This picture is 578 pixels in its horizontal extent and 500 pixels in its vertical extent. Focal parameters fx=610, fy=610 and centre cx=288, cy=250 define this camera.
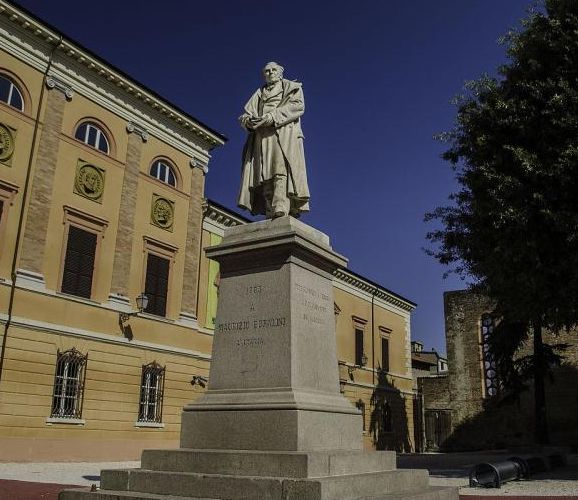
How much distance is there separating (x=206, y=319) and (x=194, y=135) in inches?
293

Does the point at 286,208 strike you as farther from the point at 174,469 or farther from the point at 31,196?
the point at 31,196

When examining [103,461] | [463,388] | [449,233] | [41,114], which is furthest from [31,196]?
[463,388]

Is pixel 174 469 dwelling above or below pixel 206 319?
below

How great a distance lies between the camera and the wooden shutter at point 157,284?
71.2ft

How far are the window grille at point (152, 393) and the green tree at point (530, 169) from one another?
470 inches

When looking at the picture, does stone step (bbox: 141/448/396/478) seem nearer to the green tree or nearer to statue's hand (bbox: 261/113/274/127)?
statue's hand (bbox: 261/113/274/127)

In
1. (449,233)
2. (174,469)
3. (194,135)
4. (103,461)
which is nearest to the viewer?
(174,469)

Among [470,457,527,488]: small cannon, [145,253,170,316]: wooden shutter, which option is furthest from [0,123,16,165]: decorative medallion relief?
[470,457,527,488]: small cannon

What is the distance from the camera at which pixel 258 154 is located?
776 cm

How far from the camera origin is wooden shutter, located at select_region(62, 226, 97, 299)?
1884 cm

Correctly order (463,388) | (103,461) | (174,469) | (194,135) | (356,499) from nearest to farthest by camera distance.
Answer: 1. (356,499)
2. (174,469)
3. (103,461)
4. (194,135)
5. (463,388)

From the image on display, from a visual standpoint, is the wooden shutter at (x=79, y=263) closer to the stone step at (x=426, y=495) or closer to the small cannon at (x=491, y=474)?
the small cannon at (x=491, y=474)

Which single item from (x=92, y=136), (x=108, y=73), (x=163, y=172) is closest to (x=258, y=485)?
(x=92, y=136)

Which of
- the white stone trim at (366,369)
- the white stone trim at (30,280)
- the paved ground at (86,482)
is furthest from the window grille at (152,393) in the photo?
the white stone trim at (366,369)
